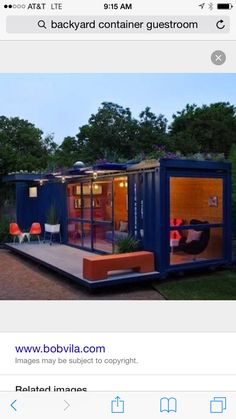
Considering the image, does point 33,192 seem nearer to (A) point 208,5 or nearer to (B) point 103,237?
(B) point 103,237

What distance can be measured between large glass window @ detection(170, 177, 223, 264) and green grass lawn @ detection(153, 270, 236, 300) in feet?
1.50

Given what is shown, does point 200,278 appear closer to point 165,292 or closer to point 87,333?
point 165,292

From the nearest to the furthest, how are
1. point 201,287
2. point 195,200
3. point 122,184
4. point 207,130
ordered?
point 201,287, point 195,200, point 122,184, point 207,130

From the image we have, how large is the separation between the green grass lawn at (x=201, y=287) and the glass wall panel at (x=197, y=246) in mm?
383

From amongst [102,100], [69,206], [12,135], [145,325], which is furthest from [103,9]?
[102,100]

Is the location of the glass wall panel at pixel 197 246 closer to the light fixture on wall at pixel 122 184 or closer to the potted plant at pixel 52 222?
the light fixture on wall at pixel 122 184

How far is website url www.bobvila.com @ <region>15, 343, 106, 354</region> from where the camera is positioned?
1.88 m

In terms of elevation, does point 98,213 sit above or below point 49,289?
above

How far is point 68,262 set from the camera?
8.55 metres

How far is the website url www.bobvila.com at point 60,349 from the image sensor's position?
73.8 inches

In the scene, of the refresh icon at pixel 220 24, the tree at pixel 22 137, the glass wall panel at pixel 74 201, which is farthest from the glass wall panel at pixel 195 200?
the tree at pixel 22 137

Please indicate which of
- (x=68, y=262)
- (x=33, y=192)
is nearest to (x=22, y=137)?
(x=33, y=192)

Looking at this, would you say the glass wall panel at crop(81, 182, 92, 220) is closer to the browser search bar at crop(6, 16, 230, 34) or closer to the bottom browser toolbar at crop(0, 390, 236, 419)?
the browser search bar at crop(6, 16, 230, 34)

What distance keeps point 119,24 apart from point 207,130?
32.4 m
